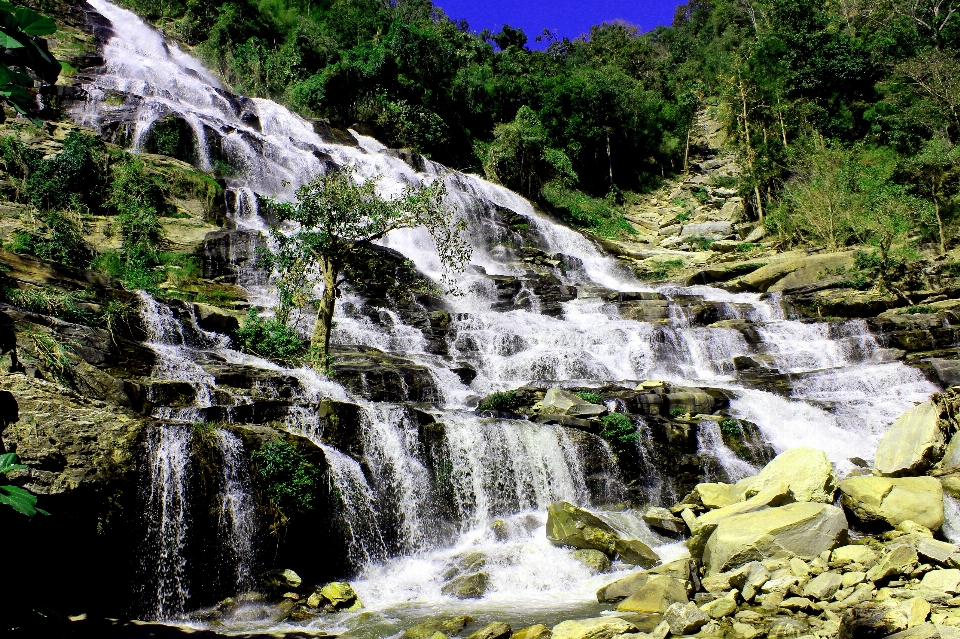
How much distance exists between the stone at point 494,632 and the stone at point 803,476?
526 centimetres

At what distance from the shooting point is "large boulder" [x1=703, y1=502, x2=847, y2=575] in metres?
7.57

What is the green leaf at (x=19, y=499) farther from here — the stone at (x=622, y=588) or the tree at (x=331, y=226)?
the tree at (x=331, y=226)

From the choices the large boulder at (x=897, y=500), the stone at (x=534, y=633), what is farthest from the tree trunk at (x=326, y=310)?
the large boulder at (x=897, y=500)

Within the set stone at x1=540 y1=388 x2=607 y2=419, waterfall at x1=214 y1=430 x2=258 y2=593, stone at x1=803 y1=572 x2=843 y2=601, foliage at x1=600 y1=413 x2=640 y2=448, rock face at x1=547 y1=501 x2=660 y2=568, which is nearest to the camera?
stone at x1=803 y1=572 x2=843 y2=601

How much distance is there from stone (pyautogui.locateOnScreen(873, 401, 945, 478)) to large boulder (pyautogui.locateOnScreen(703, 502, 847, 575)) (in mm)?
3066

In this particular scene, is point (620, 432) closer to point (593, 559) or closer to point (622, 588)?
point (593, 559)

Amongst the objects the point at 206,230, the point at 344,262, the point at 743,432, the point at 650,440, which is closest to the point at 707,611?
the point at 650,440

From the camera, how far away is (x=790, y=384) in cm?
1638

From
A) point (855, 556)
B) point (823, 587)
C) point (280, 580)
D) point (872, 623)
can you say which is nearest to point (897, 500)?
point (855, 556)

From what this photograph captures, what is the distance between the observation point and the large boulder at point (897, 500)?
27.7ft

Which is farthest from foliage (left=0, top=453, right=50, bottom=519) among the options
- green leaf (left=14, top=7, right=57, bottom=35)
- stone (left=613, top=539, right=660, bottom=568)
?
stone (left=613, top=539, right=660, bottom=568)

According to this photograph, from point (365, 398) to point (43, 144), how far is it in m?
17.6

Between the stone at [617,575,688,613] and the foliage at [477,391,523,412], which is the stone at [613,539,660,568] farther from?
the foliage at [477,391,523,412]

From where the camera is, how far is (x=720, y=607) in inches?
254
